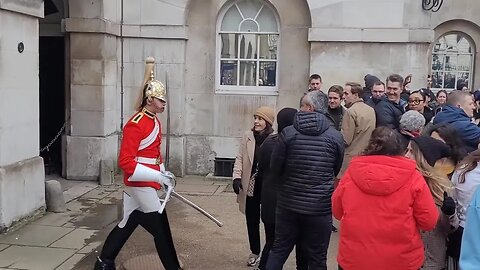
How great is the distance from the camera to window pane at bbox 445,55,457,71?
14852mm

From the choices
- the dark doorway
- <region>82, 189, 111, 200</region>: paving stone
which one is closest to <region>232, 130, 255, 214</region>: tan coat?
<region>82, 189, 111, 200</region>: paving stone

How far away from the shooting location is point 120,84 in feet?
33.9

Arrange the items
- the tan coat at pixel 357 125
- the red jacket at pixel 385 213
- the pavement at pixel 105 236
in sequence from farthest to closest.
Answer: the tan coat at pixel 357 125 → the pavement at pixel 105 236 → the red jacket at pixel 385 213

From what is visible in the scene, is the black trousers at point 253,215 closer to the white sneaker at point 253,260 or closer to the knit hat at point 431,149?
the white sneaker at point 253,260

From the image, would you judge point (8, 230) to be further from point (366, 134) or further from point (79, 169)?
point (366, 134)

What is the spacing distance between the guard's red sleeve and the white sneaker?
169cm

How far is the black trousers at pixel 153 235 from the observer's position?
515 cm

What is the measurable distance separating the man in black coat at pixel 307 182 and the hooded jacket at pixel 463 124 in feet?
5.00

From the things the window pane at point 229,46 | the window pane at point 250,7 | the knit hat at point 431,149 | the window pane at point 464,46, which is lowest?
the knit hat at point 431,149

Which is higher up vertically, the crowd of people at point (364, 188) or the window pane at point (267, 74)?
the window pane at point (267, 74)

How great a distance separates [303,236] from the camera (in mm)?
4648

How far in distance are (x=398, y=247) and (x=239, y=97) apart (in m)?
7.04

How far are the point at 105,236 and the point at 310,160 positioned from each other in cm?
327

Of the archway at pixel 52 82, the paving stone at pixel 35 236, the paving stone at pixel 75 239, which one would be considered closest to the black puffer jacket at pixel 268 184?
the paving stone at pixel 75 239
